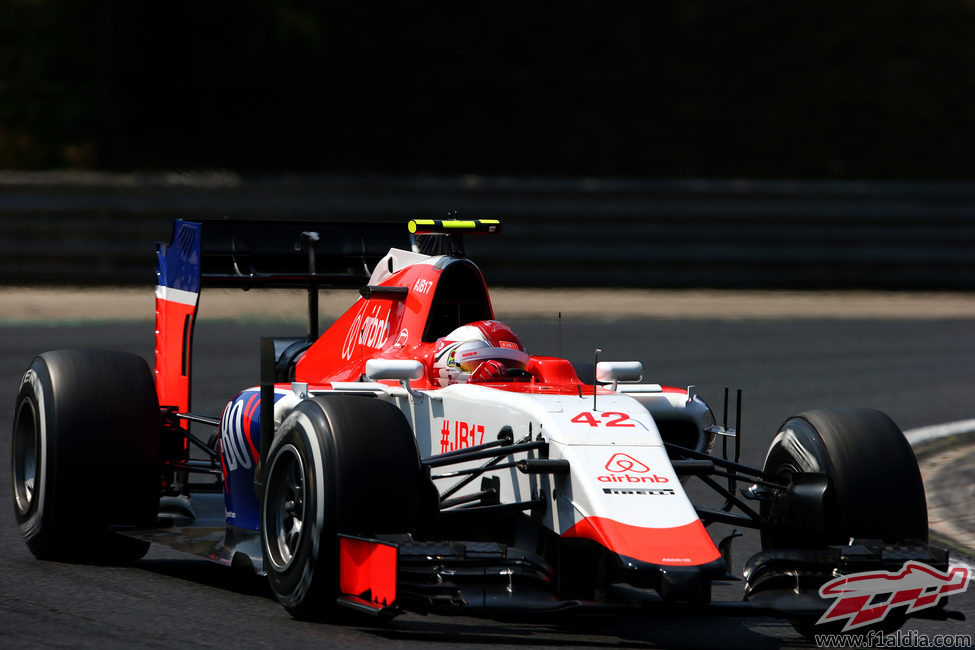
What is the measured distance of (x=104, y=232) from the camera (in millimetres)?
19500

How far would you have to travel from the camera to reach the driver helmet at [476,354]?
669 cm

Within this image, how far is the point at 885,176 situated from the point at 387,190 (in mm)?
9774

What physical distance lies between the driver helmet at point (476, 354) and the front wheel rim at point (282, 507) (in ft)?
3.16

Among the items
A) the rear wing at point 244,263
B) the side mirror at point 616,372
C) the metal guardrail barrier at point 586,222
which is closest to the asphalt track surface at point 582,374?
the side mirror at point 616,372

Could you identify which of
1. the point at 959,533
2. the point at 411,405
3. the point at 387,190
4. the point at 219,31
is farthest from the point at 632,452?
the point at 219,31

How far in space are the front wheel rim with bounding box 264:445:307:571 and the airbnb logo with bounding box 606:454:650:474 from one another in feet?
3.74

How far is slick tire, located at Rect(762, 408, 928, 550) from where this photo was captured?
5.90m

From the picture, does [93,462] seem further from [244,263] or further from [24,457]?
[244,263]

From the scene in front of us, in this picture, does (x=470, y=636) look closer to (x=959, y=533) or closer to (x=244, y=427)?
(x=244, y=427)

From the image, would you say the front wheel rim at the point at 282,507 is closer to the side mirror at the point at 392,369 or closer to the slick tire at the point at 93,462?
the side mirror at the point at 392,369

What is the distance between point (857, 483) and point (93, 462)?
3.29m

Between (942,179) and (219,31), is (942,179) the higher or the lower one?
the lower one

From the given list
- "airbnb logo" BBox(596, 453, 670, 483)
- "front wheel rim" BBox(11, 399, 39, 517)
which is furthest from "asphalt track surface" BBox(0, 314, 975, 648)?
"airbnb logo" BBox(596, 453, 670, 483)

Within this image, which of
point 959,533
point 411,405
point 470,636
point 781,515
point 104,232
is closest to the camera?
point 470,636
